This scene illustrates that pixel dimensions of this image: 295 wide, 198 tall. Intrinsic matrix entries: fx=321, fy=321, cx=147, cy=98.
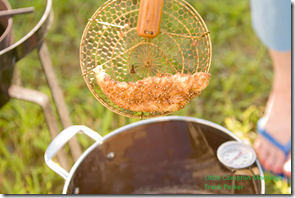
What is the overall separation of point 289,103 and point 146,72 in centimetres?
114

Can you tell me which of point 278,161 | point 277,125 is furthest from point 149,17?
point 278,161

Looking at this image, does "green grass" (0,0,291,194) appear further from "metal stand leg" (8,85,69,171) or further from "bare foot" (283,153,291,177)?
"metal stand leg" (8,85,69,171)

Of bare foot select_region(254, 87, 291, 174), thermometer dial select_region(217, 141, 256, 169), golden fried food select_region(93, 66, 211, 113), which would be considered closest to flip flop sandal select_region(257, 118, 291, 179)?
bare foot select_region(254, 87, 291, 174)

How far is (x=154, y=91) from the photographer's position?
4.25 feet

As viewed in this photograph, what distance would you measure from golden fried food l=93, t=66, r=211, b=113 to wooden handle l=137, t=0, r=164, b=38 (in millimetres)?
184

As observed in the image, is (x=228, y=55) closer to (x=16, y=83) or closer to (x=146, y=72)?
(x=146, y=72)

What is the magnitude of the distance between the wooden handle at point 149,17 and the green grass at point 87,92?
119 centimetres

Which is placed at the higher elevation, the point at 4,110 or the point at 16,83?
the point at 16,83

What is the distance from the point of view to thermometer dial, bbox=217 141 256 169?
1.47 meters

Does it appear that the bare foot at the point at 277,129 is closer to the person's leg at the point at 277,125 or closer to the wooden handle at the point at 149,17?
the person's leg at the point at 277,125

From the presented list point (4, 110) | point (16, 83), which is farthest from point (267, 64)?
point (4, 110)

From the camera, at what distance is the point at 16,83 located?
6.24ft

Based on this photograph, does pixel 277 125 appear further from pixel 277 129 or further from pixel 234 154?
pixel 234 154

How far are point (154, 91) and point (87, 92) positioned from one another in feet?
4.50
